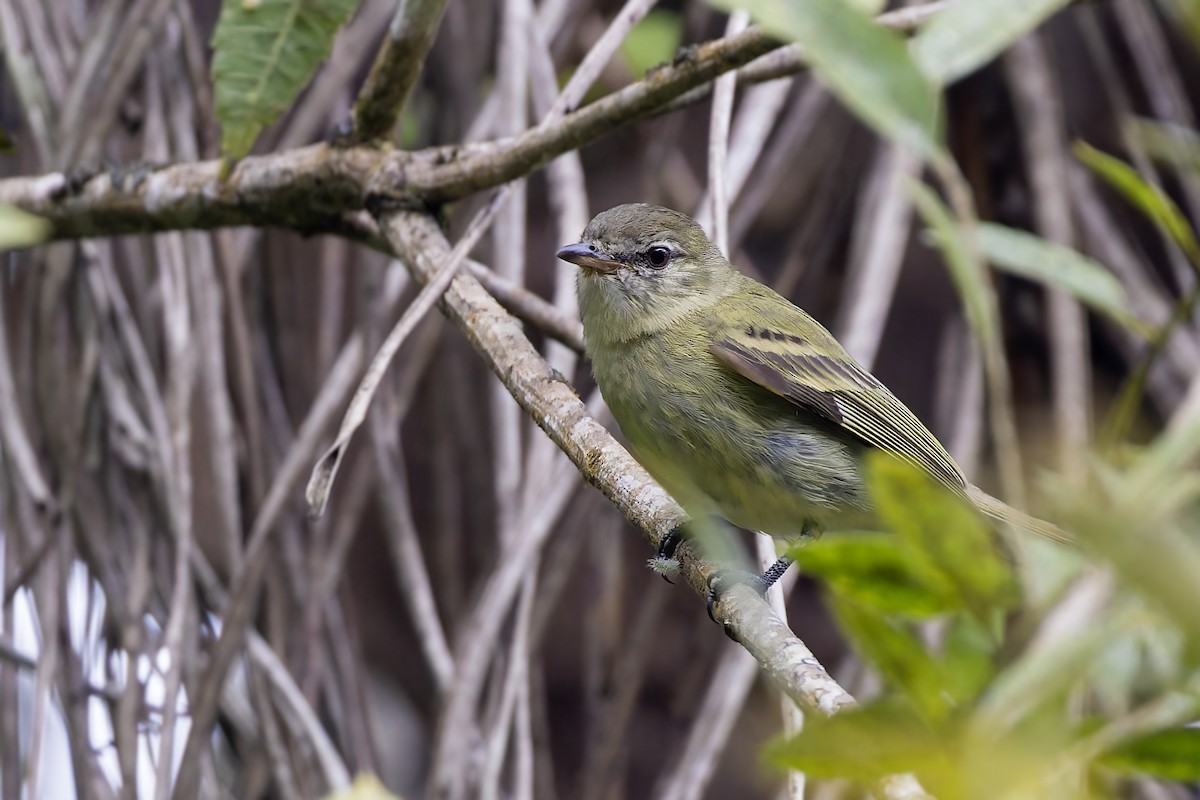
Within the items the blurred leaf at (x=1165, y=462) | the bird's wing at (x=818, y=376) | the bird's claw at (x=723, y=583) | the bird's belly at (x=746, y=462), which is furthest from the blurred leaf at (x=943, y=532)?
the bird's wing at (x=818, y=376)

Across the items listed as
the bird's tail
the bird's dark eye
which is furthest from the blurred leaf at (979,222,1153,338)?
the bird's dark eye

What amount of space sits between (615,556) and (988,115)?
202 cm

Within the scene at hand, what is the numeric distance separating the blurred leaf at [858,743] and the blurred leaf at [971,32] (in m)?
0.51

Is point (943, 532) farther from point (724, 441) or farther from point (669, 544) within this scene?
point (724, 441)

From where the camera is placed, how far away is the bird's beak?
307 cm

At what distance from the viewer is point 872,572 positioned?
92 centimetres

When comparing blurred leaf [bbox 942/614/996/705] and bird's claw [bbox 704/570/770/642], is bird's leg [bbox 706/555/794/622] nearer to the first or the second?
bird's claw [bbox 704/570/770/642]

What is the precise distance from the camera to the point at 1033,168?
3980 mm

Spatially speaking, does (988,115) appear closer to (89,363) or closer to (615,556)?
(615,556)

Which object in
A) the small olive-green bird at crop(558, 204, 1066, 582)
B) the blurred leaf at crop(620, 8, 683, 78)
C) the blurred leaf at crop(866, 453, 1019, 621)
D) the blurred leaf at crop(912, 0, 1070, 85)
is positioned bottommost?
the small olive-green bird at crop(558, 204, 1066, 582)

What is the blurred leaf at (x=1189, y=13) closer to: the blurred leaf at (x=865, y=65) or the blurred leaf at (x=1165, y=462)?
the blurred leaf at (x=865, y=65)

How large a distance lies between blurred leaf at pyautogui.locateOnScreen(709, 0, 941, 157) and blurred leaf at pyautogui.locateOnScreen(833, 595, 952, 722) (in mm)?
327

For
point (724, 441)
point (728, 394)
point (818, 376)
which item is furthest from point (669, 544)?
point (818, 376)

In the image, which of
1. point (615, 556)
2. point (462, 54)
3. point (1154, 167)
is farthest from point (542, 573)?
point (1154, 167)
